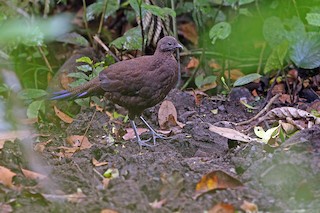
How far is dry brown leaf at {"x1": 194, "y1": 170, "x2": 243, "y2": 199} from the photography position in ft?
8.10

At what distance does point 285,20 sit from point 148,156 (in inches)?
99.2

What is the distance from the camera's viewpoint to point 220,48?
5.50 metres

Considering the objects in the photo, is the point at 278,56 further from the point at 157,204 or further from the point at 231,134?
the point at 157,204

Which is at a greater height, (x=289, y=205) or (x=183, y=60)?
(x=289, y=205)

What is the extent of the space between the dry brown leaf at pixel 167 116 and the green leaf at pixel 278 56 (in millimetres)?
870

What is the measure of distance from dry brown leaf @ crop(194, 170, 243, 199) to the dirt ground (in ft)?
0.09

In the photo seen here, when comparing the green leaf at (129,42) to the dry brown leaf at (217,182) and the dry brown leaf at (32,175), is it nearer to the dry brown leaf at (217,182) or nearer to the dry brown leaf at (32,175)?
the dry brown leaf at (32,175)

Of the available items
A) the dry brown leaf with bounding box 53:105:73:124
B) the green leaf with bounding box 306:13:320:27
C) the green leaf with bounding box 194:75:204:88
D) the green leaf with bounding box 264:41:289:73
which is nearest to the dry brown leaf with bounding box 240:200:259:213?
the green leaf with bounding box 306:13:320:27

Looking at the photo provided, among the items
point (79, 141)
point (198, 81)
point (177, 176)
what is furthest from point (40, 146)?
point (198, 81)

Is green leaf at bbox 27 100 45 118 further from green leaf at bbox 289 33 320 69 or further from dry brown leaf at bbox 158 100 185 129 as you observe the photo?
green leaf at bbox 289 33 320 69

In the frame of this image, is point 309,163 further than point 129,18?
No

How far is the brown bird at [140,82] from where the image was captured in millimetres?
3686

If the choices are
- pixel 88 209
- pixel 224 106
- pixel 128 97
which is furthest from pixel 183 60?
pixel 88 209

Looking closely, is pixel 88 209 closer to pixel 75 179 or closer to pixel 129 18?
pixel 75 179
